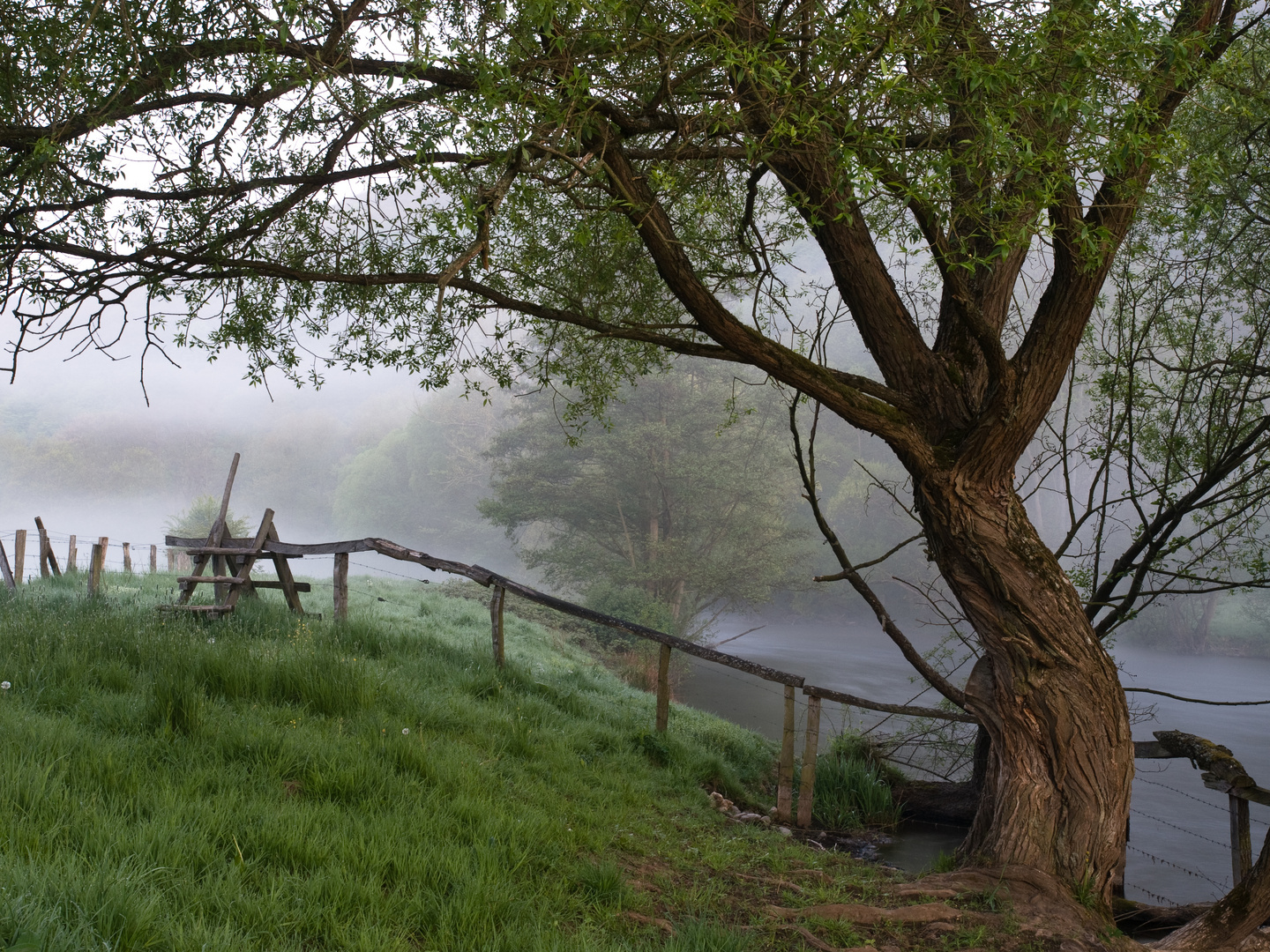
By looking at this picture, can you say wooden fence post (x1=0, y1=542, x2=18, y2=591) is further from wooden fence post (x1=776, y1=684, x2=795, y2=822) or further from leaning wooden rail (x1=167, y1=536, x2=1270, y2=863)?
wooden fence post (x1=776, y1=684, x2=795, y2=822)

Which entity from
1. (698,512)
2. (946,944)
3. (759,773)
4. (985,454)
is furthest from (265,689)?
(698,512)

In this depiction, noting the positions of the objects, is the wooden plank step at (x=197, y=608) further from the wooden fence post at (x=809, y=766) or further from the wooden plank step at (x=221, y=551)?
the wooden fence post at (x=809, y=766)

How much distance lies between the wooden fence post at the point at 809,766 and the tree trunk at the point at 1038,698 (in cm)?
209

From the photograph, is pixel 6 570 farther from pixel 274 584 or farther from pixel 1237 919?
pixel 1237 919

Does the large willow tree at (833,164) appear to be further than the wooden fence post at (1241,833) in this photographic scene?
No

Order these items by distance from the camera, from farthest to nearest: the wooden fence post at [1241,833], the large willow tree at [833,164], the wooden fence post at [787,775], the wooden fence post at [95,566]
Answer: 1. the wooden fence post at [95,566]
2. the wooden fence post at [787,775]
3. the wooden fence post at [1241,833]
4. the large willow tree at [833,164]

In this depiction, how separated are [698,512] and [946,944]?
29762mm

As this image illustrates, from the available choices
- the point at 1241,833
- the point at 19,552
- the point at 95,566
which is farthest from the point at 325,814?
the point at 19,552

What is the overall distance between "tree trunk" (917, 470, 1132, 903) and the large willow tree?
0.06 feet

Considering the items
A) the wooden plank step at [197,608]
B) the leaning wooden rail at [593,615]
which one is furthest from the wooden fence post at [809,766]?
the wooden plank step at [197,608]

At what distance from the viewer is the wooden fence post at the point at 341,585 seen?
32.4 ft

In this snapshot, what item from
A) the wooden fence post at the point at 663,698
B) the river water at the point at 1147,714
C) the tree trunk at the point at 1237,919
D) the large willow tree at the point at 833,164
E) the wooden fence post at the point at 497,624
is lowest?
the river water at the point at 1147,714

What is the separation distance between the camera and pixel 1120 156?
439cm

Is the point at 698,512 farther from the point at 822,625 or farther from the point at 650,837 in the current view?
the point at 650,837
